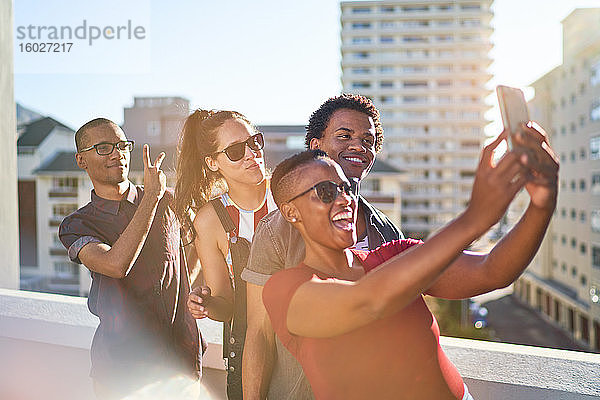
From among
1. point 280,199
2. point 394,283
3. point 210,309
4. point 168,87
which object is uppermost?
point 168,87

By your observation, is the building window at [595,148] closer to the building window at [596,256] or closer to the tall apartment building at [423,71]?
the building window at [596,256]

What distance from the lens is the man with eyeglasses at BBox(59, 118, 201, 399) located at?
155 cm

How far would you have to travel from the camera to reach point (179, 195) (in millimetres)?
1481

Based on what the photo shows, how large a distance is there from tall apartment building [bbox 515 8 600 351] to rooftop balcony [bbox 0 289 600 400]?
20.5m

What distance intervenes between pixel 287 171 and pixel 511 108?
15.0 inches

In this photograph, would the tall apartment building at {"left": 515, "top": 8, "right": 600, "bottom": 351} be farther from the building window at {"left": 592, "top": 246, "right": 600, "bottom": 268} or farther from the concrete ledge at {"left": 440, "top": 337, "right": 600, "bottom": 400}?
the concrete ledge at {"left": 440, "top": 337, "right": 600, "bottom": 400}

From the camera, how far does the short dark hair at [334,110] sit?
4.42ft

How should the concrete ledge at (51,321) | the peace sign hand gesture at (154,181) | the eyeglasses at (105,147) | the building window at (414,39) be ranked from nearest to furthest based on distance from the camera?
the peace sign hand gesture at (154,181)
the eyeglasses at (105,147)
the concrete ledge at (51,321)
the building window at (414,39)

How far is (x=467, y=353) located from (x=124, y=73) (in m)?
2.30

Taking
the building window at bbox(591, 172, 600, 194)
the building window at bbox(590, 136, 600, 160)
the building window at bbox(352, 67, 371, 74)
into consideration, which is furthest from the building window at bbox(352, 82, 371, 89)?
the building window at bbox(591, 172, 600, 194)

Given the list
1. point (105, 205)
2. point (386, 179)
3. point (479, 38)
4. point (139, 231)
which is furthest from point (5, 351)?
point (479, 38)

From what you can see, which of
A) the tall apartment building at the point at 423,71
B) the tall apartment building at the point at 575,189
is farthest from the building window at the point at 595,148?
the tall apartment building at the point at 423,71

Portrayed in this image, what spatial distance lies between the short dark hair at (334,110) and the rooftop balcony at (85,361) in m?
0.71

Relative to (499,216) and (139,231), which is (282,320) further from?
(139,231)
